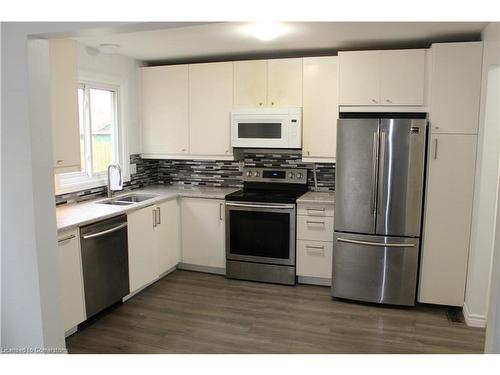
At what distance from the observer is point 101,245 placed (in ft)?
11.0

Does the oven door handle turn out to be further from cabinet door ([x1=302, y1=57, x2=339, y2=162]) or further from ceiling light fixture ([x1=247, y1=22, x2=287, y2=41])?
ceiling light fixture ([x1=247, y1=22, x2=287, y2=41])

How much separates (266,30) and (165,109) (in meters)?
1.71

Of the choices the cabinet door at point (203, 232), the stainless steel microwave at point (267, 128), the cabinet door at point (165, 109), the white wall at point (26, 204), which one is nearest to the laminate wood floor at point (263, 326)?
the cabinet door at point (203, 232)

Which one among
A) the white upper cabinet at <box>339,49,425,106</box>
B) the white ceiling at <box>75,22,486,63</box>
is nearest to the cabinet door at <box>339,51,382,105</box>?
the white upper cabinet at <box>339,49,425,106</box>

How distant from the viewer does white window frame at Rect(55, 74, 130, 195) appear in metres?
3.83

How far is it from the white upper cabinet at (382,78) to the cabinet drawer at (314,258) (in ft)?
4.36

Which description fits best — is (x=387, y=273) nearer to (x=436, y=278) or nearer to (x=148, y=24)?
(x=436, y=278)

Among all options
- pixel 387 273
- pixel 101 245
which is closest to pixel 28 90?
pixel 101 245

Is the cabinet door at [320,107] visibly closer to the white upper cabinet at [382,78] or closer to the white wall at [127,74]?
the white upper cabinet at [382,78]

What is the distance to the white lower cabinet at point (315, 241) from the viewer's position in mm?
3998

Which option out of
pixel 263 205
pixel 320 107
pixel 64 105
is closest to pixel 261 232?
pixel 263 205

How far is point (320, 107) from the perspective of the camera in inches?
161

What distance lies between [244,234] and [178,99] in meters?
1.59

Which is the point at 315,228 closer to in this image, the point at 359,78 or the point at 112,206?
the point at 359,78
